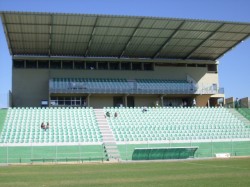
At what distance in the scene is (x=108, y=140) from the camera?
109 feet

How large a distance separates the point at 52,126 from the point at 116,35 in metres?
12.3

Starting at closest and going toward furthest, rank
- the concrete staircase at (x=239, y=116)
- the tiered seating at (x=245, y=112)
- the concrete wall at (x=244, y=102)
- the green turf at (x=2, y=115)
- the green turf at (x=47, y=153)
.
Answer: the green turf at (x=47, y=153) < the green turf at (x=2, y=115) < the concrete staircase at (x=239, y=116) < the tiered seating at (x=245, y=112) < the concrete wall at (x=244, y=102)

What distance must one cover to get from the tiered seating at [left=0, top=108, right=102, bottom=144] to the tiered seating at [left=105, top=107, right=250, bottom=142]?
2277 millimetres

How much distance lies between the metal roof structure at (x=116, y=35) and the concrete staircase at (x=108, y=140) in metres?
8.69

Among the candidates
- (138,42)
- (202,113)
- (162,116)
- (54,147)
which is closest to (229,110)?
(202,113)

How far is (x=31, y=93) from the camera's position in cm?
4762

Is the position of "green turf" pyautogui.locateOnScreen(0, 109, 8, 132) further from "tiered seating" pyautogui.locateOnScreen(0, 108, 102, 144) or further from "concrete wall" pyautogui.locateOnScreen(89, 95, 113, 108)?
"concrete wall" pyautogui.locateOnScreen(89, 95, 113, 108)

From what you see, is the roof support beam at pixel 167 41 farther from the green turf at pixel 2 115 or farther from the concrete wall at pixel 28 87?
the green turf at pixel 2 115

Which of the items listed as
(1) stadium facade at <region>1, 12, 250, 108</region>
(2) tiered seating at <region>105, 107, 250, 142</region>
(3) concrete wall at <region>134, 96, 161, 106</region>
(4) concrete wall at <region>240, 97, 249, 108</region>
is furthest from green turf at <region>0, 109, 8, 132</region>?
(4) concrete wall at <region>240, 97, 249, 108</region>

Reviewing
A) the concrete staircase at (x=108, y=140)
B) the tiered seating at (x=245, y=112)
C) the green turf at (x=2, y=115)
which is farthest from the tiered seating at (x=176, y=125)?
the green turf at (x=2, y=115)

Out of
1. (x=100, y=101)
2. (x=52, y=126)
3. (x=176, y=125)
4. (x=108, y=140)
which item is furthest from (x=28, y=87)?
(x=176, y=125)

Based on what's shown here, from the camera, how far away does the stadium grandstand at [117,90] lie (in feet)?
106

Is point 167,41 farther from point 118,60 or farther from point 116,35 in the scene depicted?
point 118,60

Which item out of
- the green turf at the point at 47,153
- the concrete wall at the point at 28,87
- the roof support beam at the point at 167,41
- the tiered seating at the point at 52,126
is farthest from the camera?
the concrete wall at the point at 28,87
